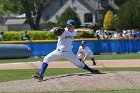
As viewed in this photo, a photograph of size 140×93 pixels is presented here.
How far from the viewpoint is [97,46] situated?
3669 centimetres

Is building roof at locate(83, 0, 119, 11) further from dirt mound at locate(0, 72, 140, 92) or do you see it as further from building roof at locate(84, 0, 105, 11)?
dirt mound at locate(0, 72, 140, 92)

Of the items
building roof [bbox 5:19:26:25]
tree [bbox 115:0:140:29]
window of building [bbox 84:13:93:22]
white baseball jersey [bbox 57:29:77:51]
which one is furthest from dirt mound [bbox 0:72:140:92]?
building roof [bbox 5:19:26:25]

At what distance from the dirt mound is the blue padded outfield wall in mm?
19725

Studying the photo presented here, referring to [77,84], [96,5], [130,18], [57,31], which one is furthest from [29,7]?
[77,84]

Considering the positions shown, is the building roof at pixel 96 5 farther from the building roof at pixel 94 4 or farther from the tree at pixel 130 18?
the tree at pixel 130 18

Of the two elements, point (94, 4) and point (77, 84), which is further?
point (94, 4)

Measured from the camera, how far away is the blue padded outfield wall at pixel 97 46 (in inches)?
1352

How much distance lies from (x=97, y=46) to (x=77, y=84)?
23248 millimetres

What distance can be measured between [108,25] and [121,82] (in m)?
64.7

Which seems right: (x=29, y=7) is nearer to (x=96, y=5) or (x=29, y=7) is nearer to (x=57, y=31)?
(x=96, y=5)

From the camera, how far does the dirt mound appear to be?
13.3 metres

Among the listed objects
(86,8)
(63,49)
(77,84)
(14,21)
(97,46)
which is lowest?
A: (14,21)

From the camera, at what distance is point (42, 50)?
34.3 meters

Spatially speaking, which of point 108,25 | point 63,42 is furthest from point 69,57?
point 108,25
